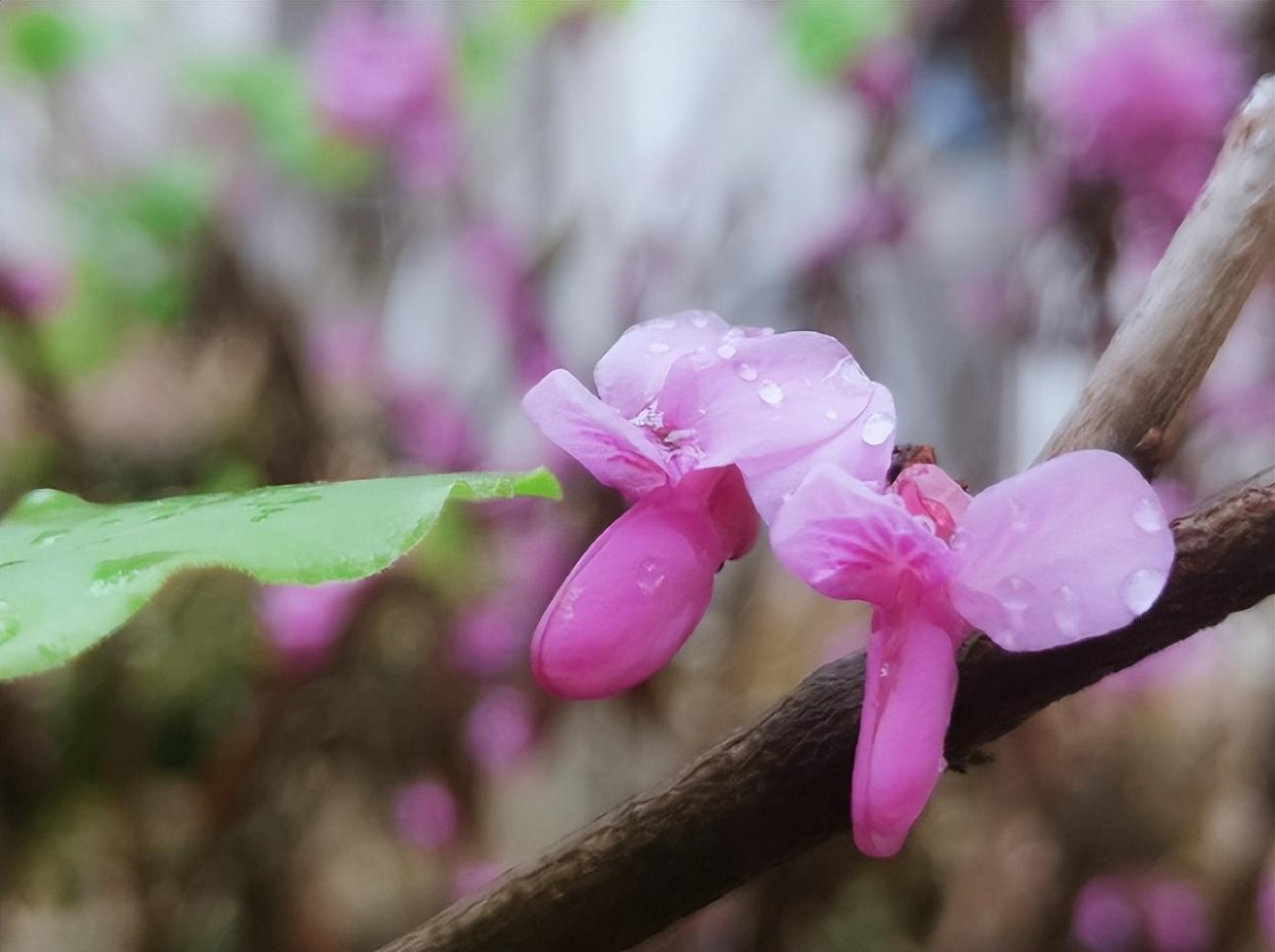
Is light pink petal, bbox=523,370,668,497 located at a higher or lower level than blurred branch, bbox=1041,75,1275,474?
lower

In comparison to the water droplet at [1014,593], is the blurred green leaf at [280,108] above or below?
below

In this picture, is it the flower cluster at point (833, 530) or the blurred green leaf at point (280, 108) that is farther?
the blurred green leaf at point (280, 108)

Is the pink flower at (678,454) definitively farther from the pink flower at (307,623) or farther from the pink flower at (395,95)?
the pink flower at (395,95)

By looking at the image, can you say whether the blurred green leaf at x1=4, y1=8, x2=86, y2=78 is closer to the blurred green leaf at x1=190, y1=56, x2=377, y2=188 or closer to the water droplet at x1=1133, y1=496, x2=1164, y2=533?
the blurred green leaf at x1=190, y1=56, x2=377, y2=188

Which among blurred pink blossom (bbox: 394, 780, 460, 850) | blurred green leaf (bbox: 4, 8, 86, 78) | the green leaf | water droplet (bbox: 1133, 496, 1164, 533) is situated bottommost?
blurred pink blossom (bbox: 394, 780, 460, 850)

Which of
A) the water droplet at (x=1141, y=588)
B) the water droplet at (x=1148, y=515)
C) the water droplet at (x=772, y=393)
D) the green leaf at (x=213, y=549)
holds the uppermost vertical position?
the water droplet at (x=772, y=393)

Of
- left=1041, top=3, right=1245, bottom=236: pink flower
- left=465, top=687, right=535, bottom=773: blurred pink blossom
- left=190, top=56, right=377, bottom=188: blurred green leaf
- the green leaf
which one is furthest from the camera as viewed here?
left=190, top=56, right=377, bottom=188: blurred green leaf

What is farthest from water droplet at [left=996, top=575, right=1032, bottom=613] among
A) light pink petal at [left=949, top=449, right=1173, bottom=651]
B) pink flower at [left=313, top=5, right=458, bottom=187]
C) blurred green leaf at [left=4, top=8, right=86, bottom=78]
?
blurred green leaf at [left=4, top=8, right=86, bottom=78]

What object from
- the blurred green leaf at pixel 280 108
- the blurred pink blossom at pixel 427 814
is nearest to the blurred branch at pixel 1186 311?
the blurred pink blossom at pixel 427 814
